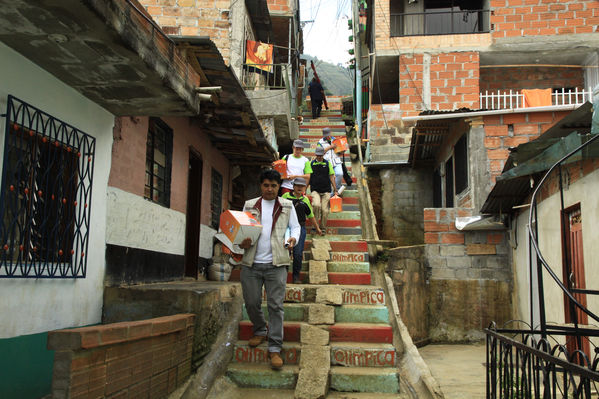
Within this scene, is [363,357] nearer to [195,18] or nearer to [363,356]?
[363,356]

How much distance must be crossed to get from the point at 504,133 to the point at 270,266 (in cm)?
739

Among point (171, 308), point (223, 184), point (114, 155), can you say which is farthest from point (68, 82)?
point (223, 184)

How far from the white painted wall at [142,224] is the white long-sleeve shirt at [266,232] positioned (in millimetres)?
1680

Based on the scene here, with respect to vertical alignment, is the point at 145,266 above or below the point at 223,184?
below

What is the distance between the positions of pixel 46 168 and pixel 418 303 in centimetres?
747

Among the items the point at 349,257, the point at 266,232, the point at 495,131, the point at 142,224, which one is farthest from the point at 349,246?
the point at 495,131

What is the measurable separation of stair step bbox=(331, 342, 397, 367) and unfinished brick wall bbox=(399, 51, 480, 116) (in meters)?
11.6

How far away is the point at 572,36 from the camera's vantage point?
615 inches

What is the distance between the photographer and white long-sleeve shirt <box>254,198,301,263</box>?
5109mm

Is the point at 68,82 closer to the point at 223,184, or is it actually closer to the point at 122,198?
the point at 122,198

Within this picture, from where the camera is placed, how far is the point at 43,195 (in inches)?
174

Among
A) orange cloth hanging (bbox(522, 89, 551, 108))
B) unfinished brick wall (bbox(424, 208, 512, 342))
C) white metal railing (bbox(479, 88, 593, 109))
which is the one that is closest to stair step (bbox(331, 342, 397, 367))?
unfinished brick wall (bbox(424, 208, 512, 342))

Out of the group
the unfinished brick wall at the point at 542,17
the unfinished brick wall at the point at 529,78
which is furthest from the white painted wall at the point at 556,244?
the unfinished brick wall at the point at 542,17

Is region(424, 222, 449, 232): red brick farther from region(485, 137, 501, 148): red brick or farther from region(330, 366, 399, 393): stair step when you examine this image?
region(330, 366, 399, 393): stair step
